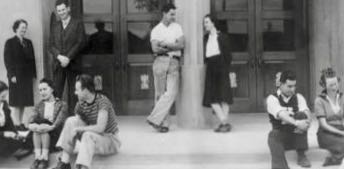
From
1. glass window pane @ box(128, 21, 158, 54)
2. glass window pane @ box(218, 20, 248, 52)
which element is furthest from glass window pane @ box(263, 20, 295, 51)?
glass window pane @ box(128, 21, 158, 54)

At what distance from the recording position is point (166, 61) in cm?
813

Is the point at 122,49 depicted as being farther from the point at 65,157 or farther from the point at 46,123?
the point at 65,157

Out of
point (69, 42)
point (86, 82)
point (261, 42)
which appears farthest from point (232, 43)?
point (86, 82)

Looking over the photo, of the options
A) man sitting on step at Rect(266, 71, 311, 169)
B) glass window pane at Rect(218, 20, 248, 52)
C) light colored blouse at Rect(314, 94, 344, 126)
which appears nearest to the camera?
man sitting on step at Rect(266, 71, 311, 169)

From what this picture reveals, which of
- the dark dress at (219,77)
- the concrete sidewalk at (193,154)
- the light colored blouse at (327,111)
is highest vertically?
the dark dress at (219,77)

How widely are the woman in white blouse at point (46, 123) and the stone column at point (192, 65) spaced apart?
6.40 feet

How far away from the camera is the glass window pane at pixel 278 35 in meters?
9.88

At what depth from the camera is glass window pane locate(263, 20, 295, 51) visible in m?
9.88

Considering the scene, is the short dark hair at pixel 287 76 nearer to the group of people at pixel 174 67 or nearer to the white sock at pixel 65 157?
the group of people at pixel 174 67

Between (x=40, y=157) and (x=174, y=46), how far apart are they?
7.42ft

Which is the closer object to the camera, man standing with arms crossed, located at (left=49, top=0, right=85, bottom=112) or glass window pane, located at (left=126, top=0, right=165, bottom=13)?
man standing with arms crossed, located at (left=49, top=0, right=85, bottom=112)

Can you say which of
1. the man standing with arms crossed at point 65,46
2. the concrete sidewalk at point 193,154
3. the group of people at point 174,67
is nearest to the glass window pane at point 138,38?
the group of people at point 174,67

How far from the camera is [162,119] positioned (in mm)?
8078

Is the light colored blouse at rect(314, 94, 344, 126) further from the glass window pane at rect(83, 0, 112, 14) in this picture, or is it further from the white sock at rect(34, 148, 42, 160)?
the glass window pane at rect(83, 0, 112, 14)
